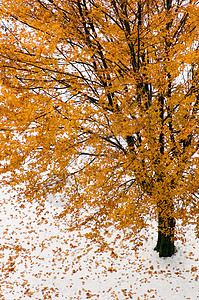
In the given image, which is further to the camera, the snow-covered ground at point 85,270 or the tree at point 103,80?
the snow-covered ground at point 85,270

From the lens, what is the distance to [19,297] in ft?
23.0

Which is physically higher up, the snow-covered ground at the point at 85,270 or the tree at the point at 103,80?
the tree at the point at 103,80

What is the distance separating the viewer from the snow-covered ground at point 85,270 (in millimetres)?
6496

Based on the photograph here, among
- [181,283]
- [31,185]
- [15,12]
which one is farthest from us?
[181,283]

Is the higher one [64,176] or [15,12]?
[15,12]

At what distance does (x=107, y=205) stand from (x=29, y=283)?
16.8ft

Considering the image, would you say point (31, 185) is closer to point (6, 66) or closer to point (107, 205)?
point (107, 205)

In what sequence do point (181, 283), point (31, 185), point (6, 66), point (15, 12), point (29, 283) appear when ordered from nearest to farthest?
point (6, 66), point (15, 12), point (31, 185), point (181, 283), point (29, 283)

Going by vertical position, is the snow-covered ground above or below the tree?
below

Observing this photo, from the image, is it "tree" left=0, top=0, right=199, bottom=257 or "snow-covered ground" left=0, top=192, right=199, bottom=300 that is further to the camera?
"snow-covered ground" left=0, top=192, right=199, bottom=300

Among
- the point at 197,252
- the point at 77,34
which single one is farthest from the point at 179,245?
the point at 77,34

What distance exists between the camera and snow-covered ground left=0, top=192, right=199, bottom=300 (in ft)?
Result: 21.3

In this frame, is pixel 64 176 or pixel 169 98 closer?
pixel 169 98

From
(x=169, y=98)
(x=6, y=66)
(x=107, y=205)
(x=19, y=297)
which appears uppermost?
(x=169, y=98)
